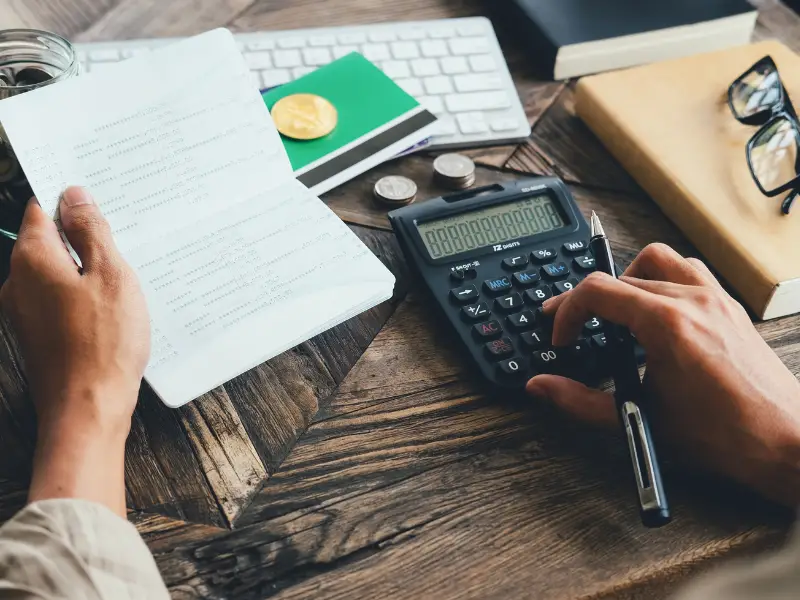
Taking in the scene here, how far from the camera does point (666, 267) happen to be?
0.69 meters

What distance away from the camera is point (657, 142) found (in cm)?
85

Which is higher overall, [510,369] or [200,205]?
[200,205]

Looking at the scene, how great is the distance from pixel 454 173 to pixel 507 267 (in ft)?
0.50

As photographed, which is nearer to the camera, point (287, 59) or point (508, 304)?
point (508, 304)

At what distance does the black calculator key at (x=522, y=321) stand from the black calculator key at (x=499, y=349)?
17 mm

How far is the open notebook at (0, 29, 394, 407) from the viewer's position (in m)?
0.64

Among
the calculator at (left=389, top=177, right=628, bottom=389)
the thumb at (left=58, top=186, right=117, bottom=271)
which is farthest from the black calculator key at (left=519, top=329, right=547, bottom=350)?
the thumb at (left=58, top=186, right=117, bottom=271)

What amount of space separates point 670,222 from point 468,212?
224 mm

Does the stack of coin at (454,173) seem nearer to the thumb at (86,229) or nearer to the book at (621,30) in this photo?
the book at (621,30)

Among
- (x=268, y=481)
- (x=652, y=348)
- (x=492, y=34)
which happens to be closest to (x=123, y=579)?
(x=268, y=481)

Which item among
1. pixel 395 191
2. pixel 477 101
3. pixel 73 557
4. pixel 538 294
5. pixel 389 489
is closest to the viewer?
pixel 73 557

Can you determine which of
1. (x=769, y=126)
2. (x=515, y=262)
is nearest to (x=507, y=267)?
(x=515, y=262)

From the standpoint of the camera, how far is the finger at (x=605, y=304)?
Result: 0.62 meters

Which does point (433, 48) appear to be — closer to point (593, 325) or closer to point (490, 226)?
point (490, 226)
